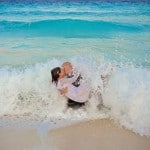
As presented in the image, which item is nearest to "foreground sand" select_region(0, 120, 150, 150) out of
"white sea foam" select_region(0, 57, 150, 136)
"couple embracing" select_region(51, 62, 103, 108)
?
"white sea foam" select_region(0, 57, 150, 136)

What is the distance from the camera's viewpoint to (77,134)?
5.19m

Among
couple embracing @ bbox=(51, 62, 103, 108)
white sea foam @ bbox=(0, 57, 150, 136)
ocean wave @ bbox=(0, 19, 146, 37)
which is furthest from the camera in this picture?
ocean wave @ bbox=(0, 19, 146, 37)

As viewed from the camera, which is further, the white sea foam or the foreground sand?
the white sea foam

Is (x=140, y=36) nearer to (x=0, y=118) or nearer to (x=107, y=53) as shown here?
(x=107, y=53)

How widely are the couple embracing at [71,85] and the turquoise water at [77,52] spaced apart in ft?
0.56

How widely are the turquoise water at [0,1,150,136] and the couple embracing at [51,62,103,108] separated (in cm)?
17

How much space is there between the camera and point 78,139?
5039 millimetres

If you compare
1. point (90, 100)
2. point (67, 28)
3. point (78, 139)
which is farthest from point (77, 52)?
point (78, 139)

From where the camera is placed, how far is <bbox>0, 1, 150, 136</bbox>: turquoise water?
5.98 m

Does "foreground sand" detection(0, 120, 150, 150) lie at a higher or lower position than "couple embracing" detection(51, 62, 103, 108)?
lower

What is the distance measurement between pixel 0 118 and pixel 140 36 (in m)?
7.33

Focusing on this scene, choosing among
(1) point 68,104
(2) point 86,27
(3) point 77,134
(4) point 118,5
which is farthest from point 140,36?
(3) point 77,134

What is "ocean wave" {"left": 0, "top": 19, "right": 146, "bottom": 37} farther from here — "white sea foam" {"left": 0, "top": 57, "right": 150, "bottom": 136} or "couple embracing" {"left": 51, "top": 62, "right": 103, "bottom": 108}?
"couple embracing" {"left": 51, "top": 62, "right": 103, "bottom": 108}

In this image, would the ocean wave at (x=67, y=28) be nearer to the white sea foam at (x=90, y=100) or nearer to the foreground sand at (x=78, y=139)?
the white sea foam at (x=90, y=100)
